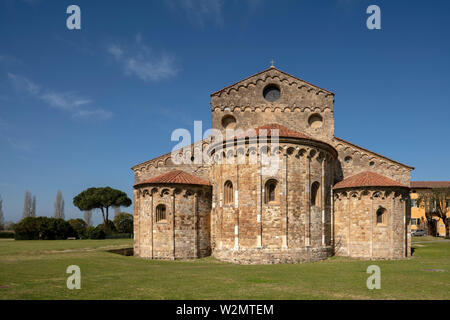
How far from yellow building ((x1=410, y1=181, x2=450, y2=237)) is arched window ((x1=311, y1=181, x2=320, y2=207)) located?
39563 millimetres

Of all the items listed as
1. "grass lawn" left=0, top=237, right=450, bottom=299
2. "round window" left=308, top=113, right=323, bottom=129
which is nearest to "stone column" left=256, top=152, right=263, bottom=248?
"grass lawn" left=0, top=237, right=450, bottom=299

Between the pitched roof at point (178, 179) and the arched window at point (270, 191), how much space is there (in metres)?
6.08

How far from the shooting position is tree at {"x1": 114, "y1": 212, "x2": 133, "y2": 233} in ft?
213

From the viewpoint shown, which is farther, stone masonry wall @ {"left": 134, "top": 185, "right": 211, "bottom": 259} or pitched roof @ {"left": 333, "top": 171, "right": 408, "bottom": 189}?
stone masonry wall @ {"left": 134, "top": 185, "right": 211, "bottom": 259}

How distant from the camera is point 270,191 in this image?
21.8m

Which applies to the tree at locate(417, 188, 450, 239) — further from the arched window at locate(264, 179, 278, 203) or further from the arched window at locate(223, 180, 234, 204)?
the arched window at locate(223, 180, 234, 204)

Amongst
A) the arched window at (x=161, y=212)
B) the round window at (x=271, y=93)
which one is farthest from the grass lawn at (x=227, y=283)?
Answer: the round window at (x=271, y=93)

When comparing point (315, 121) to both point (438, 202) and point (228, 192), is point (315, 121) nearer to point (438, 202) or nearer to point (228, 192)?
point (228, 192)

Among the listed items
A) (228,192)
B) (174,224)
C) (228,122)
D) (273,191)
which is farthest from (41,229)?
(273,191)

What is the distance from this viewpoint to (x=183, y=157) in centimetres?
2844

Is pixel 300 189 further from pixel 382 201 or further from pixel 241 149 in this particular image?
pixel 382 201

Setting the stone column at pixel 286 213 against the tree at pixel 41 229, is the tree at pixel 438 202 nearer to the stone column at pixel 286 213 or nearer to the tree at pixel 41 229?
the stone column at pixel 286 213

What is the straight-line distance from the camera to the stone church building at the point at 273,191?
21422 millimetres

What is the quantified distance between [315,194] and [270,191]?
→ 3.56 m
